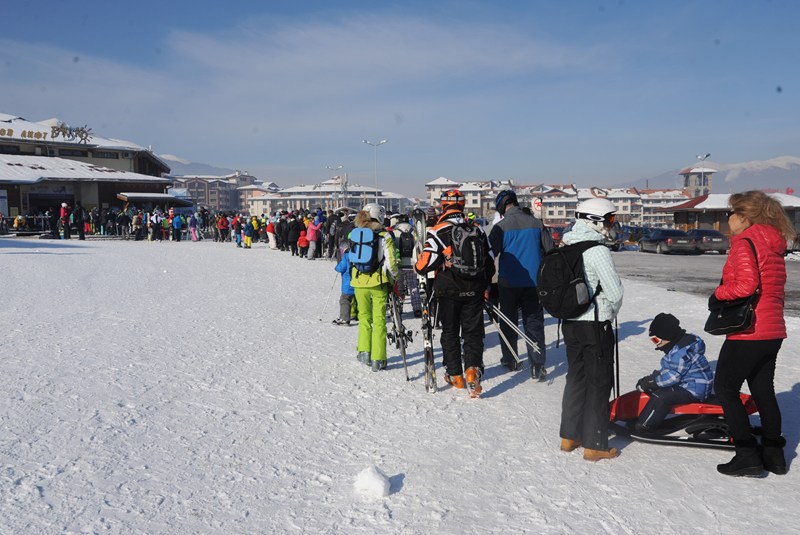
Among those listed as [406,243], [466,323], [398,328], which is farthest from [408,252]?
[466,323]

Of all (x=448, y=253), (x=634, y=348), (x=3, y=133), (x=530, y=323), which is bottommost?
(x=634, y=348)

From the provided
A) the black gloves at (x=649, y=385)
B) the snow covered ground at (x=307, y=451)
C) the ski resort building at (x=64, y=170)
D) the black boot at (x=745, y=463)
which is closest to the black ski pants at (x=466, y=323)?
the snow covered ground at (x=307, y=451)

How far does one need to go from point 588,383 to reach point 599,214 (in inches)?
45.0

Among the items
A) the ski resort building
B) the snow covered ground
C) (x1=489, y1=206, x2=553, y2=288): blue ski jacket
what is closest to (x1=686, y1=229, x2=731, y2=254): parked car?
the snow covered ground

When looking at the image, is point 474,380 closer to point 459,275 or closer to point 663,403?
point 459,275

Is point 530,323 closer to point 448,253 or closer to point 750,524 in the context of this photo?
point 448,253

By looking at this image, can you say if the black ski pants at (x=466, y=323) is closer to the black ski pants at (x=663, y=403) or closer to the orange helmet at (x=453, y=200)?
the orange helmet at (x=453, y=200)

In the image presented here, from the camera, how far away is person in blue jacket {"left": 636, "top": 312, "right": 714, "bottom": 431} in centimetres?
442

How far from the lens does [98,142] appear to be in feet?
179

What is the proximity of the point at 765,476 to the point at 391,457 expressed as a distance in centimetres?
236

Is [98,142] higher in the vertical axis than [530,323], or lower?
higher

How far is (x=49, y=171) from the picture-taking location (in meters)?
41.9

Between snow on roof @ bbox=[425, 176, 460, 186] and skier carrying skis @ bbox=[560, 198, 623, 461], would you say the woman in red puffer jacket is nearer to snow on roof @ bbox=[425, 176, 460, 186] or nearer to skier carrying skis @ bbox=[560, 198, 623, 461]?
skier carrying skis @ bbox=[560, 198, 623, 461]

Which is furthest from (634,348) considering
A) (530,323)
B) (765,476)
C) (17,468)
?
(17,468)
